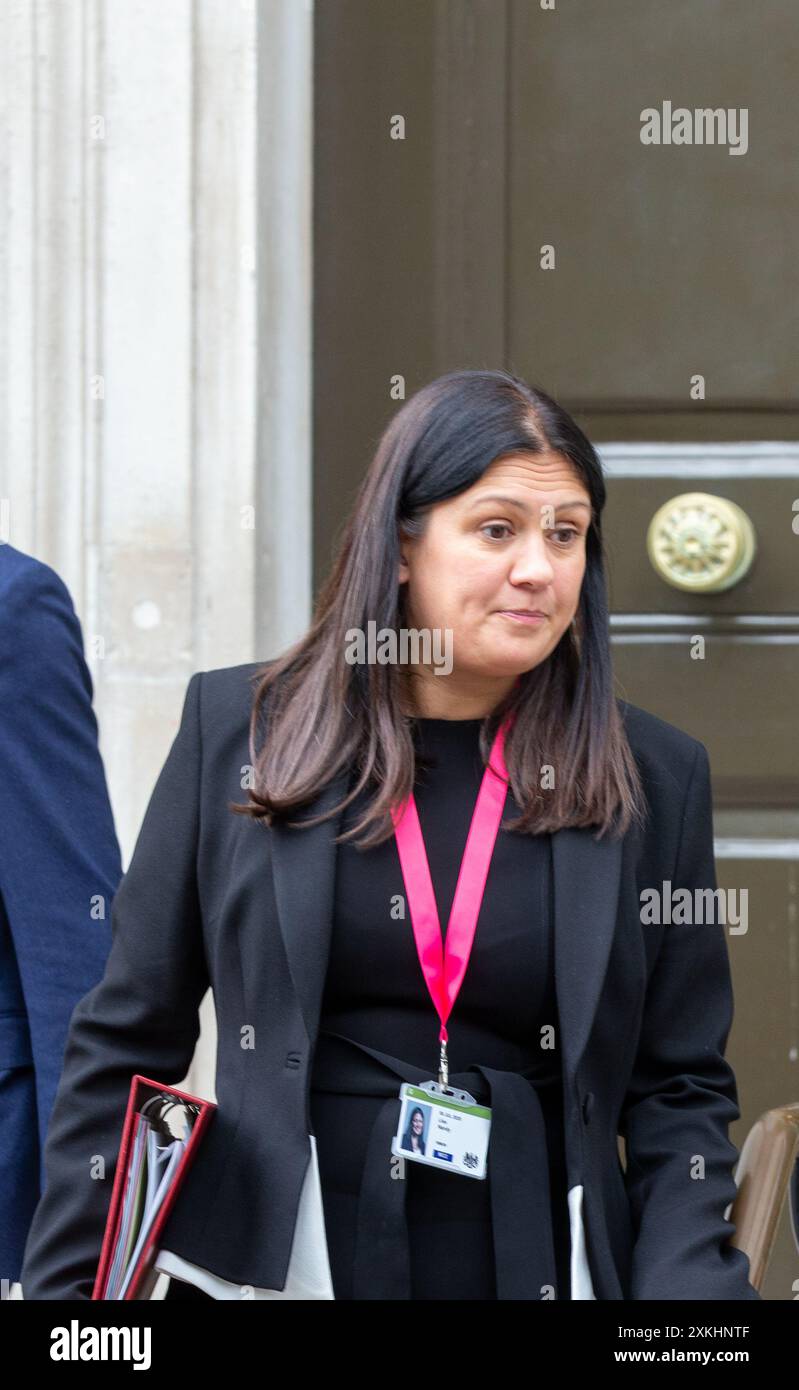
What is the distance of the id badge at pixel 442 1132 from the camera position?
203 cm

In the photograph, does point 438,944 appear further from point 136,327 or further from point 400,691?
point 136,327

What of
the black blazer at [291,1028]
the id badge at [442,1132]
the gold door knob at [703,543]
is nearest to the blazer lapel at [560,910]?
the black blazer at [291,1028]

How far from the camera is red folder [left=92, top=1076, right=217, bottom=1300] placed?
1911mm

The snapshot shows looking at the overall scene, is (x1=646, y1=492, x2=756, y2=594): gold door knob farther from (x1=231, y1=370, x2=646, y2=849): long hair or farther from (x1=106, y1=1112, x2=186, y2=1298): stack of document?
(x1=106, y1=1112, x2=186, y2=1298): stack of document

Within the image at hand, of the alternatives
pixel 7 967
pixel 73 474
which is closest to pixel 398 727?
pixel 7 967

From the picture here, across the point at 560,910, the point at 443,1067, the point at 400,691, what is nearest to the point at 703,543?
the point at 400,691

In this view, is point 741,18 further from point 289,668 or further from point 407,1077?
point 407,1077

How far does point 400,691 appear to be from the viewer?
7.47 ft

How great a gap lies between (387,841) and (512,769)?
0.17 meters

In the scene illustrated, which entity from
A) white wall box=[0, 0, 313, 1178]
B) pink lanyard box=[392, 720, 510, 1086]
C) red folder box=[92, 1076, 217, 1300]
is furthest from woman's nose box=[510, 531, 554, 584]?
white wall box=[0, 0, 313, 1178]

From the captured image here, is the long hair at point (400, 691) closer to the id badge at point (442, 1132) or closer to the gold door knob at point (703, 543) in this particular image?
the id badge at point (442, 1132)

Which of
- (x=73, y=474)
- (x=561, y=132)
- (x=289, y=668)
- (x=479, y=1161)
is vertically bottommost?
(x=479, y=1161)

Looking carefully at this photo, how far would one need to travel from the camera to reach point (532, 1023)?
2146 millimetres

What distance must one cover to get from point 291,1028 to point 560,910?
12.8 inches
